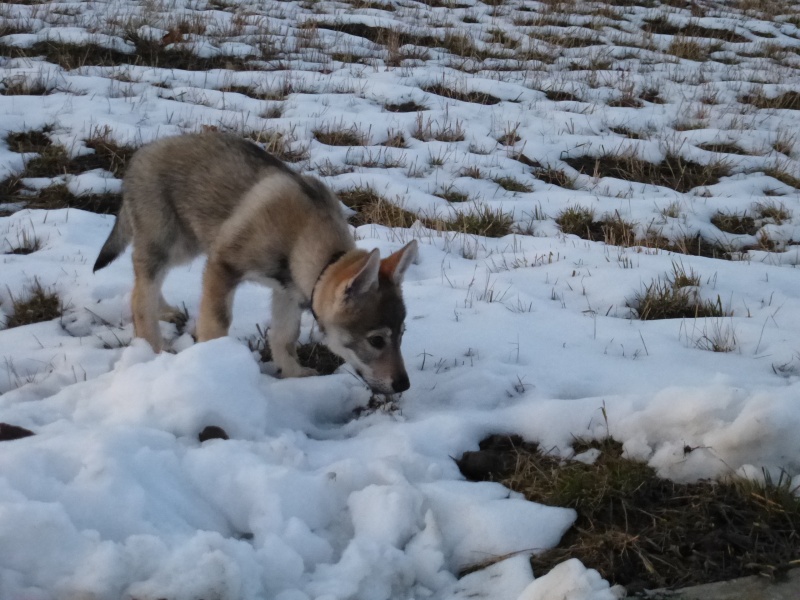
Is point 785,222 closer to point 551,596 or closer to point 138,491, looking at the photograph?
point 551,596

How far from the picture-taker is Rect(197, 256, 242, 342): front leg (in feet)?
14.2

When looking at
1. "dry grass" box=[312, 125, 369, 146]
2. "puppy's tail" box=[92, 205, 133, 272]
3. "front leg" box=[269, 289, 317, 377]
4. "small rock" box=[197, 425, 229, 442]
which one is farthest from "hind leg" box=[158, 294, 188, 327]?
"dry grass" box=[312, 125, 369, 146]

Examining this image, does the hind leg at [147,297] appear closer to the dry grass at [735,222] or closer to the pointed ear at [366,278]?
the pointed ear at [366,278]

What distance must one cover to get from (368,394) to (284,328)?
804 millimetres

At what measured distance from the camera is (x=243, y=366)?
3.45 m

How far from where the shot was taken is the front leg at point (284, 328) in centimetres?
436

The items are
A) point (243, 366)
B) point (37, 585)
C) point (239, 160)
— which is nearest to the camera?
point (37, 585)

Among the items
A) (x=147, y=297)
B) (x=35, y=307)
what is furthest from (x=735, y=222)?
(x=35, y=307)

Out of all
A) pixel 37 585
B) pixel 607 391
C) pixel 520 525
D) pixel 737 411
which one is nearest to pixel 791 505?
pixel 737 411

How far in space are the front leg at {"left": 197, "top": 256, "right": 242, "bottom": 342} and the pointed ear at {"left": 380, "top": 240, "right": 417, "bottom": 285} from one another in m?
0.95

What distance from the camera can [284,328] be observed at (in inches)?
174

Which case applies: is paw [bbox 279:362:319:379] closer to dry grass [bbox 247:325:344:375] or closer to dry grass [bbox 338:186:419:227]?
dry grass [bbox 247:325:344:375]

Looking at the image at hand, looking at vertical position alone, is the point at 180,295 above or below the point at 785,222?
below

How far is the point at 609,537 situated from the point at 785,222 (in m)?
5.31
